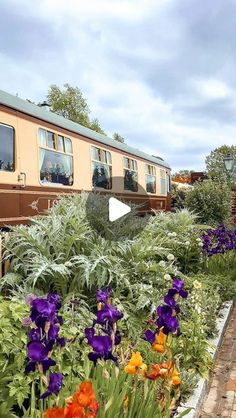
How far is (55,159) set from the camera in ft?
30.4

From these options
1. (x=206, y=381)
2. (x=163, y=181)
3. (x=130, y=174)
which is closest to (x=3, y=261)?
(x=206, y=381)

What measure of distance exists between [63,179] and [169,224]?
2979mm

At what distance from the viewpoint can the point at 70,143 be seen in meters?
9.84

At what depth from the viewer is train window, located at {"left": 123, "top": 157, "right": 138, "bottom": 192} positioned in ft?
42.9

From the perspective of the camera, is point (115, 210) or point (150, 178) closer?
point (115, 210)

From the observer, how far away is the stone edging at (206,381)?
3.34 metres

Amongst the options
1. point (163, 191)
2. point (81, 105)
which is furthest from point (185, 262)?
point (81, 105)

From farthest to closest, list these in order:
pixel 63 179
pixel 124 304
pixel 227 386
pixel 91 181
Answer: pixel 91 181 < pixel 63 179 < pixel 124 304 < pixel 227 386

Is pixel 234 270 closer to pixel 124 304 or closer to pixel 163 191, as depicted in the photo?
pixel 124 304

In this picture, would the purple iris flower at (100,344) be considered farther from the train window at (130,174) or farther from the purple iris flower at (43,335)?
the train window at (130,174)

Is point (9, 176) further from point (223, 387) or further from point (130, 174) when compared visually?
point (130, 174)

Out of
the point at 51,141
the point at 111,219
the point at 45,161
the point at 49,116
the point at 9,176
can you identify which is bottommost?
the point at 111,219

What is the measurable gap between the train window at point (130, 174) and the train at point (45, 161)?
0.03 meters

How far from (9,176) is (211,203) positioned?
10.3 m
